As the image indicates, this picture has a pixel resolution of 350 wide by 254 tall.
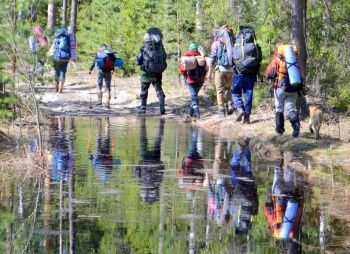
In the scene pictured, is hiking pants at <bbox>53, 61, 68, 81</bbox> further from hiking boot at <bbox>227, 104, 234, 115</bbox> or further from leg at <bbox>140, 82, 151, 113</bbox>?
hiking boot at <bbox>227, 104, 234, 115</bbox>

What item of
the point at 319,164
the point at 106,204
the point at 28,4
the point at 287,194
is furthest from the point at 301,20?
the point at 106,204

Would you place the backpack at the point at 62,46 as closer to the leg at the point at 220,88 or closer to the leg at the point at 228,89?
the leg at the point at 228,89

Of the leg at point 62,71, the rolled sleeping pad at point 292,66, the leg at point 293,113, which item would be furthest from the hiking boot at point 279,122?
the leg at point 62,71

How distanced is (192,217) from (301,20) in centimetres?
862

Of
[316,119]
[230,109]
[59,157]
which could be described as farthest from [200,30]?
[59,157]

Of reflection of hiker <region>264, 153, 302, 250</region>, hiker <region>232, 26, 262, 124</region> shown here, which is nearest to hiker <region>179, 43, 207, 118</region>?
hiker <region>232, 26, 262, 124</region>

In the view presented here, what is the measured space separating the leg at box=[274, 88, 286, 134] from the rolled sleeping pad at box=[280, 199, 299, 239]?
198 inches

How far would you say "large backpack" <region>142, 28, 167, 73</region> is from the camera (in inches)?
814

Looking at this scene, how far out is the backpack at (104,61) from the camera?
22339 mm

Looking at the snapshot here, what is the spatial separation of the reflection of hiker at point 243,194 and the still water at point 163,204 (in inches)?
0.5

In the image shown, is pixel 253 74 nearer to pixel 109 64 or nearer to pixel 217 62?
pixel 217 62

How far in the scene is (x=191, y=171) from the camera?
1275 centimetres

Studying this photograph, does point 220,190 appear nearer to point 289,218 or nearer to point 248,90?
point 289,218

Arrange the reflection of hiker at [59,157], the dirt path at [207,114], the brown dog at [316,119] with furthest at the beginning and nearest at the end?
1. the brown dog at [316,119]
2. the dirt path at [207,114]
3. the reflection of hiker at [59,157]
